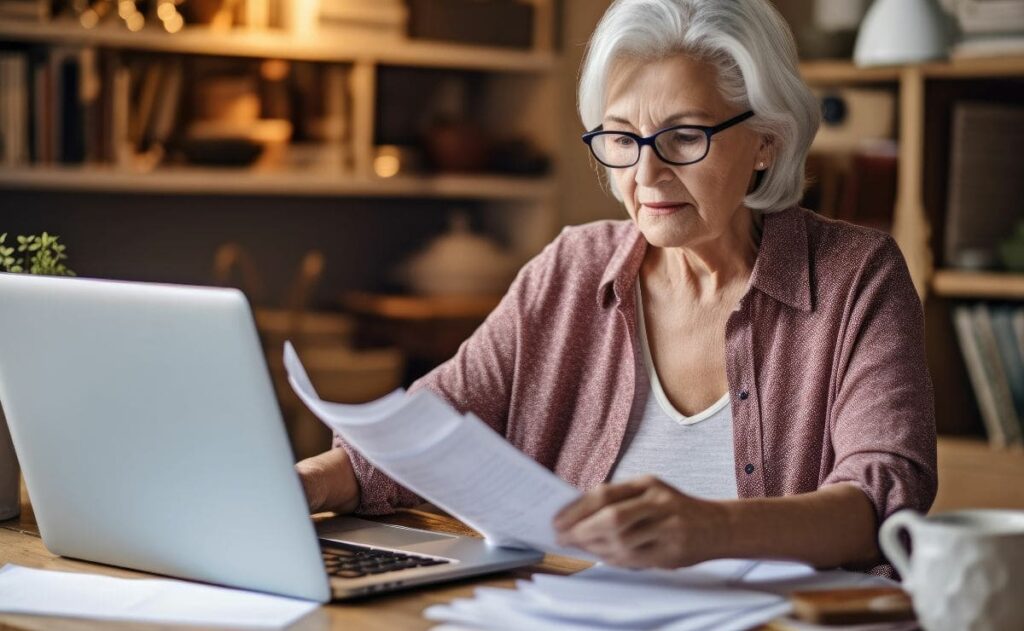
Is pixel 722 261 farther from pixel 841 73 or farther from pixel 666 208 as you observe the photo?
pixel 841 73

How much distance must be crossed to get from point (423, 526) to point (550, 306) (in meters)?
0.42

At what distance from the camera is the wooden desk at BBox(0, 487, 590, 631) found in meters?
1.12

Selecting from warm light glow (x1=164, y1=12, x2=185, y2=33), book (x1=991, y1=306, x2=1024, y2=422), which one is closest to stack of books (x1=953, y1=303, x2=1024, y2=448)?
book (x1=991, y1=306, x2=1024, y2=422)

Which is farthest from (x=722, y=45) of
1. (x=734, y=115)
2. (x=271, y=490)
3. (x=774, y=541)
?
(x=271, y=490)

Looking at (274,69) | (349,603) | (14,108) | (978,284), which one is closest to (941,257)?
(978,284)

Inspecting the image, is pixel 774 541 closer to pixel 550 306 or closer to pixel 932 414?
pixel 932 414

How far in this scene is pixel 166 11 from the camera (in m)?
3.38

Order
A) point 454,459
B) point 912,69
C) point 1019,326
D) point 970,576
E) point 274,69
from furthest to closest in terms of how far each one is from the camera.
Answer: point 274,69, point 912,69, point 1019,326, point 454,459, point 970,576

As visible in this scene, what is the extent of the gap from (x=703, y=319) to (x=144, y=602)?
2.73ft

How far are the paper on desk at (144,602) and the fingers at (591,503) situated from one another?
22cm

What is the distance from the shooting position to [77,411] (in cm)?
127

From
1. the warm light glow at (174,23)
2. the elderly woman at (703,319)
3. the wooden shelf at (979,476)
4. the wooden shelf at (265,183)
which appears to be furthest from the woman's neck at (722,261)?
the warm light glow at (174,23)

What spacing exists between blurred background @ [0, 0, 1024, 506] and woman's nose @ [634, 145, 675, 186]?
1.58 metres

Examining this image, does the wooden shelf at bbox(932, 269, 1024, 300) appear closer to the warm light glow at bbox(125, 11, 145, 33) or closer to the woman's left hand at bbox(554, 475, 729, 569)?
the warm light glow at bbox(125, 11, 145, 33)
